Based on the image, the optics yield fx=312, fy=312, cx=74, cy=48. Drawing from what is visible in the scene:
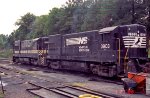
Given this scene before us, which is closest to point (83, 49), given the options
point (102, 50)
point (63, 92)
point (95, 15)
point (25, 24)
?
point (102, 50)

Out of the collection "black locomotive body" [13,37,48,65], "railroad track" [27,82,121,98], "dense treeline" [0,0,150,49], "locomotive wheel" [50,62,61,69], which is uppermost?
"dense treeline" [0,0,150,49]

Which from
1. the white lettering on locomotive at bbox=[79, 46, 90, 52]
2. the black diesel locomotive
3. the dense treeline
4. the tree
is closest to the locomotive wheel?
the black diesel locomotive

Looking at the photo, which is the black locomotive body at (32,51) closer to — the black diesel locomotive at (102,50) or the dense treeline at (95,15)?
the black diesel locomotive at (102,50)

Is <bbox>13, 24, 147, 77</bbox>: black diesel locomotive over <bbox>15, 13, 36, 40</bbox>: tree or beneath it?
beneath

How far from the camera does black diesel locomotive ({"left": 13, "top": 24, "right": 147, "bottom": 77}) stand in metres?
18.5

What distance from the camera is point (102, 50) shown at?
20219mm

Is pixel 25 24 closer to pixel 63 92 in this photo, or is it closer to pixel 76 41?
pixel 76 41

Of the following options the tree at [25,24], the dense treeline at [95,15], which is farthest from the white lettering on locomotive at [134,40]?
the tree at [25,24]

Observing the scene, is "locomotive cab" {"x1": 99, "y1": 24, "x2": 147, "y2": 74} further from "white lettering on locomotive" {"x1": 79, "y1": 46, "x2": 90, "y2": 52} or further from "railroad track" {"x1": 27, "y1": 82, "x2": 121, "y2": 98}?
"railroad track" {"x1": 27, "y1": 82, "x2": 121, "y2": 98}

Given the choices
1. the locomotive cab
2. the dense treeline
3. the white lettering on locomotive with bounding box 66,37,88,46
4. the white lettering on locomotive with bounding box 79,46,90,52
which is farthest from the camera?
the dense treeline

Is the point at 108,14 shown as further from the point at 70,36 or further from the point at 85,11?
the point at 70,36

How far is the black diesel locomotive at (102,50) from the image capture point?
60.8ft

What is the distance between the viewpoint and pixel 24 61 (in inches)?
1516

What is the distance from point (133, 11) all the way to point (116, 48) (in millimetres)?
22615
